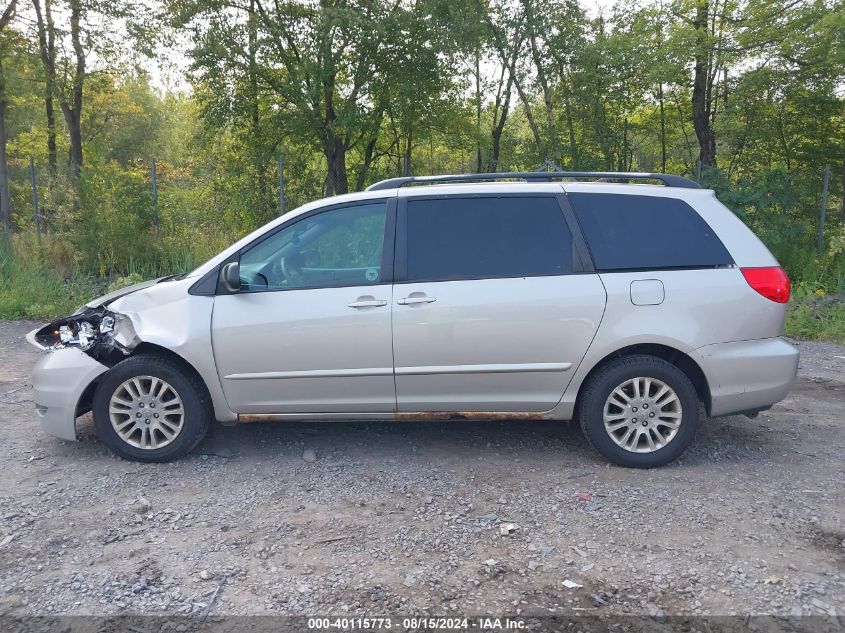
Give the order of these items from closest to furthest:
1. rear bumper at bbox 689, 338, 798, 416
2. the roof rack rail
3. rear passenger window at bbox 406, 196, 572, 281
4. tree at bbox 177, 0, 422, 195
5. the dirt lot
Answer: the dirt lot
rear bumper at bbox 689, 338, 798, 416
rear passenger window at bbox 406, 196, 572, 281
the roof rack rail
tree at bbox 177, 0, 422, 195

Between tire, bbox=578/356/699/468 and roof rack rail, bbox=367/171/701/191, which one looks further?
roof rack rail, bbox=367/171/701/191

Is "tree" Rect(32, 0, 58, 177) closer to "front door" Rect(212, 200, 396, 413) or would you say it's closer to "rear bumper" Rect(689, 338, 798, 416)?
"front door" Rect(212, 200, 396, 413)

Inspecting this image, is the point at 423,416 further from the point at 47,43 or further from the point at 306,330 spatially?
the point at 47,43

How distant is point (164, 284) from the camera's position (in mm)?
4531

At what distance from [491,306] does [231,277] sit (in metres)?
1.66

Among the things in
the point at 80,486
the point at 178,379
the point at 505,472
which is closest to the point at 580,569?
the point at 505,472

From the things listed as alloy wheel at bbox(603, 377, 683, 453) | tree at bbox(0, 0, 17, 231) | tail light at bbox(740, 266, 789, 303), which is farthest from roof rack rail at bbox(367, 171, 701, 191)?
tree at bbox(0, 0, 17, 231)

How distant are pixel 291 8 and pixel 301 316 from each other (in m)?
11.9

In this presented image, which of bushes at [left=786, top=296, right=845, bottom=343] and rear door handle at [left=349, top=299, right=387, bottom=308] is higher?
rear door handle at [left=349, top=299, right=387, bottom=308]

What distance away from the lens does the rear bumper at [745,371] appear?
13.6ft

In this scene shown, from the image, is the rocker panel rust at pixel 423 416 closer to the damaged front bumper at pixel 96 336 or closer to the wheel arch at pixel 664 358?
the wheel arch at pixel 664 358

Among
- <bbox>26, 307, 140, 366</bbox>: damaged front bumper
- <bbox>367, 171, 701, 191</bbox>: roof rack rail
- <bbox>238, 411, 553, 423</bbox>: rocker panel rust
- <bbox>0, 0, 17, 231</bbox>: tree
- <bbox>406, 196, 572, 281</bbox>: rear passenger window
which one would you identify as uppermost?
<bbox>0, 0, 17, 231</bbox>: tree

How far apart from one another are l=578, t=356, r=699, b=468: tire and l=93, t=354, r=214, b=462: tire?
101 inches

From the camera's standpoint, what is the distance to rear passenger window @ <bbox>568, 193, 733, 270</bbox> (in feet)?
14.0
